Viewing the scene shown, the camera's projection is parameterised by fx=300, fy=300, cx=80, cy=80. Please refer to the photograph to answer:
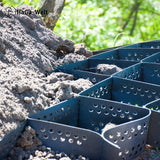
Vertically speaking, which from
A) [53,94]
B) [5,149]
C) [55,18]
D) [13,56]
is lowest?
[5,149]

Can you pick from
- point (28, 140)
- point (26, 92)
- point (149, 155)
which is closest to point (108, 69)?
point (26, 92)

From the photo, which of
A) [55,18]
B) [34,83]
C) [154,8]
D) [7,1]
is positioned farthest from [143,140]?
[154,8]

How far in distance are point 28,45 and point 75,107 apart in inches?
37.7

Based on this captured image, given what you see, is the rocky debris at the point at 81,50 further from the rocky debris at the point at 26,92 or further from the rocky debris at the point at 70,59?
the rocky debris at the point at 26,92

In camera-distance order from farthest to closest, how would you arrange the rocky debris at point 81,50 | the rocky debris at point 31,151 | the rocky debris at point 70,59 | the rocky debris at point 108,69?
1. the rocky debris at point 81,50
2. the rocky debris at point 70,59
3. the rocky debris at point 108,69
4. the rocky debris at point 31,151

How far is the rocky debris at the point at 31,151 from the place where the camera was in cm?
181

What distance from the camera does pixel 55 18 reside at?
4.06 metres

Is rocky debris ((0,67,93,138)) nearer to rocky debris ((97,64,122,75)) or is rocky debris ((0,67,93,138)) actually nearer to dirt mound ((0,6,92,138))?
dirt mound ((0,6,92,138))

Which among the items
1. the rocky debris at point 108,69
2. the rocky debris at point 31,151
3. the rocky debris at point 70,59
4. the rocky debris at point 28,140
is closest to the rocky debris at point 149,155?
the rocky debris at point 31,151

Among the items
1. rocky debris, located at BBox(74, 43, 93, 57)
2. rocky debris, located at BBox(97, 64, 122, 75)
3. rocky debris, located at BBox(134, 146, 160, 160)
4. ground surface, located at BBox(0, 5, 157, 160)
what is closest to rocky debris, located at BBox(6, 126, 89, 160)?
ground surface, located at BBox(0, 5, 157, 160)

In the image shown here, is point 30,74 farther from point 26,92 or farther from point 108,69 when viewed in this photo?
point 108,69

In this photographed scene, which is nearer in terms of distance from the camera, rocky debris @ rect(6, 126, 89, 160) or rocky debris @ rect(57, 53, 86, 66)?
rocky debris @ rect(6, 126, 89, 160)

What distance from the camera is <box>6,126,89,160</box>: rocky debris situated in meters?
1.81

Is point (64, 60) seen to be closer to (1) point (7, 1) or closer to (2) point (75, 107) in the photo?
(2) point (75, 107)
